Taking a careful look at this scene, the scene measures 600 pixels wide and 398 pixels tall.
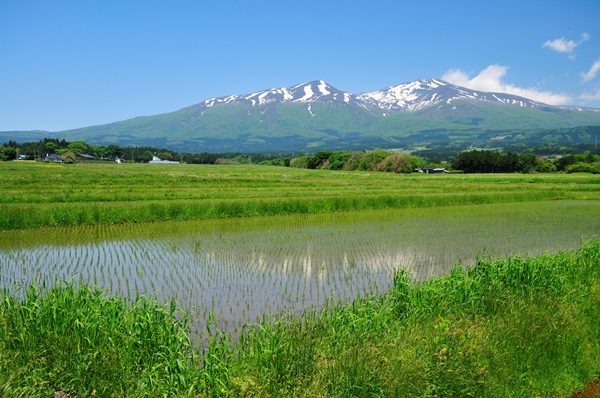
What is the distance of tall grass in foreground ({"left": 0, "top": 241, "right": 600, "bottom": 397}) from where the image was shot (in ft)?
12.6

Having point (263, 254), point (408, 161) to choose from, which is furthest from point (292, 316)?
point (408, 161)

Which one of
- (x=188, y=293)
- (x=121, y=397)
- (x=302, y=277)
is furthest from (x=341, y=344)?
(x=302, y=277)

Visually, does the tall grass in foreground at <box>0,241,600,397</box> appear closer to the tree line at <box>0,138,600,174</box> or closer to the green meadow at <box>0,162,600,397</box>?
Result: the green meadow at <box>0,162,600,397</box>

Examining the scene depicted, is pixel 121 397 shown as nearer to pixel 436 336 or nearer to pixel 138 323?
pixel 138 323

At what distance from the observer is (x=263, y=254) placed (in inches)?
446

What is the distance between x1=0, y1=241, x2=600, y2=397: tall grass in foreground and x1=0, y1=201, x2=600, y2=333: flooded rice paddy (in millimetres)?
1256

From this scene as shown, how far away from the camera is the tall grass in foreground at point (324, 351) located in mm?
3855

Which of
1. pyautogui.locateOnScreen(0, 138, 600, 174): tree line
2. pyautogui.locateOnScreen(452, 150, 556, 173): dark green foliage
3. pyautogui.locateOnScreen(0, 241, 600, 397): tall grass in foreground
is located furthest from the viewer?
pyautogui.locateOnScreen(452, 150, 556, 173): dark green foliage

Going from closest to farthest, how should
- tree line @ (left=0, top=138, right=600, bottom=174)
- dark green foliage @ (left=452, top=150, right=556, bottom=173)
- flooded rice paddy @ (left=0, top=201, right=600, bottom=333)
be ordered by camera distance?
1. flooded rice paddy @ (left=0, top=201, right=600, bottom=333)
2. tree line @ (left=0, top=138, right=600, bottom=174)
3. dark green foliage @ (left=452, top=150, right=556, bottom=173)

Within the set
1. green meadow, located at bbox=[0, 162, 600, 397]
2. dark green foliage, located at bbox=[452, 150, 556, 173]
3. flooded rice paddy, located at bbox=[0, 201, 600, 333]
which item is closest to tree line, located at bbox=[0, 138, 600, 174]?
dark green foliage, located at bbox=[452, 150, 556, 173]

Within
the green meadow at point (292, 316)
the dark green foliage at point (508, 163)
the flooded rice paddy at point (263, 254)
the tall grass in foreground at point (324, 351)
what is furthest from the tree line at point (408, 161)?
the tall grass in foreground at point (324, 351)

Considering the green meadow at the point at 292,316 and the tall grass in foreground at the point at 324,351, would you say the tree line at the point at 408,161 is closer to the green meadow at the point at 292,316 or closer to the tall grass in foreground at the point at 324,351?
the green meadow at the point at 292,316

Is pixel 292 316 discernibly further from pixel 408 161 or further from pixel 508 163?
pixel 508 163

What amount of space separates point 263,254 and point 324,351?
7.14 metres
